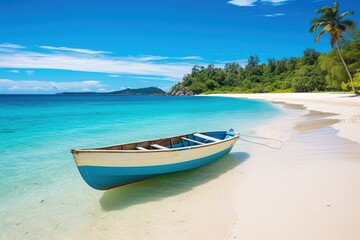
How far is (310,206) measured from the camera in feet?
15.5

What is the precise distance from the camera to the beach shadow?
5611 mm

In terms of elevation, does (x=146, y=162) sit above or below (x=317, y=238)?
above

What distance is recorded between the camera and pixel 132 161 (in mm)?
5566

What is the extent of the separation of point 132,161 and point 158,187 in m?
1.11

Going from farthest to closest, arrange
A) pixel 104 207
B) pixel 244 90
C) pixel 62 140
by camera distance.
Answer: pixel 244 90 → pixel 62 140 → pixel 104 207

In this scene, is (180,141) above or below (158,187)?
above

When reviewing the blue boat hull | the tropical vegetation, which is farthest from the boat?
the tropical vegetation

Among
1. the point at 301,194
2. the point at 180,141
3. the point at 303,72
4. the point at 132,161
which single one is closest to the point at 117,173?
the point at 132,161

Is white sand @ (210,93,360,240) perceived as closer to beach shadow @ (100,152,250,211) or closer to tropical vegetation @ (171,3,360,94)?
beach shadow @ (100,152,250,211)

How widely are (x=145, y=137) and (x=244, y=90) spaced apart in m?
81.8

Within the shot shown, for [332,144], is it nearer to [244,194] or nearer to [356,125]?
[356,125]

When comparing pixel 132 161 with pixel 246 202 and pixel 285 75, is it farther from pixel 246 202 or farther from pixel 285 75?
pixel 285 75

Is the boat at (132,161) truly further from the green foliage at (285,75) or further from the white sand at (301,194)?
the green foliage at (285,75)

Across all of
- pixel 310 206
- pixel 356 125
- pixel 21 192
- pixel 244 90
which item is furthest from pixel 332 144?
pixel 244 90
